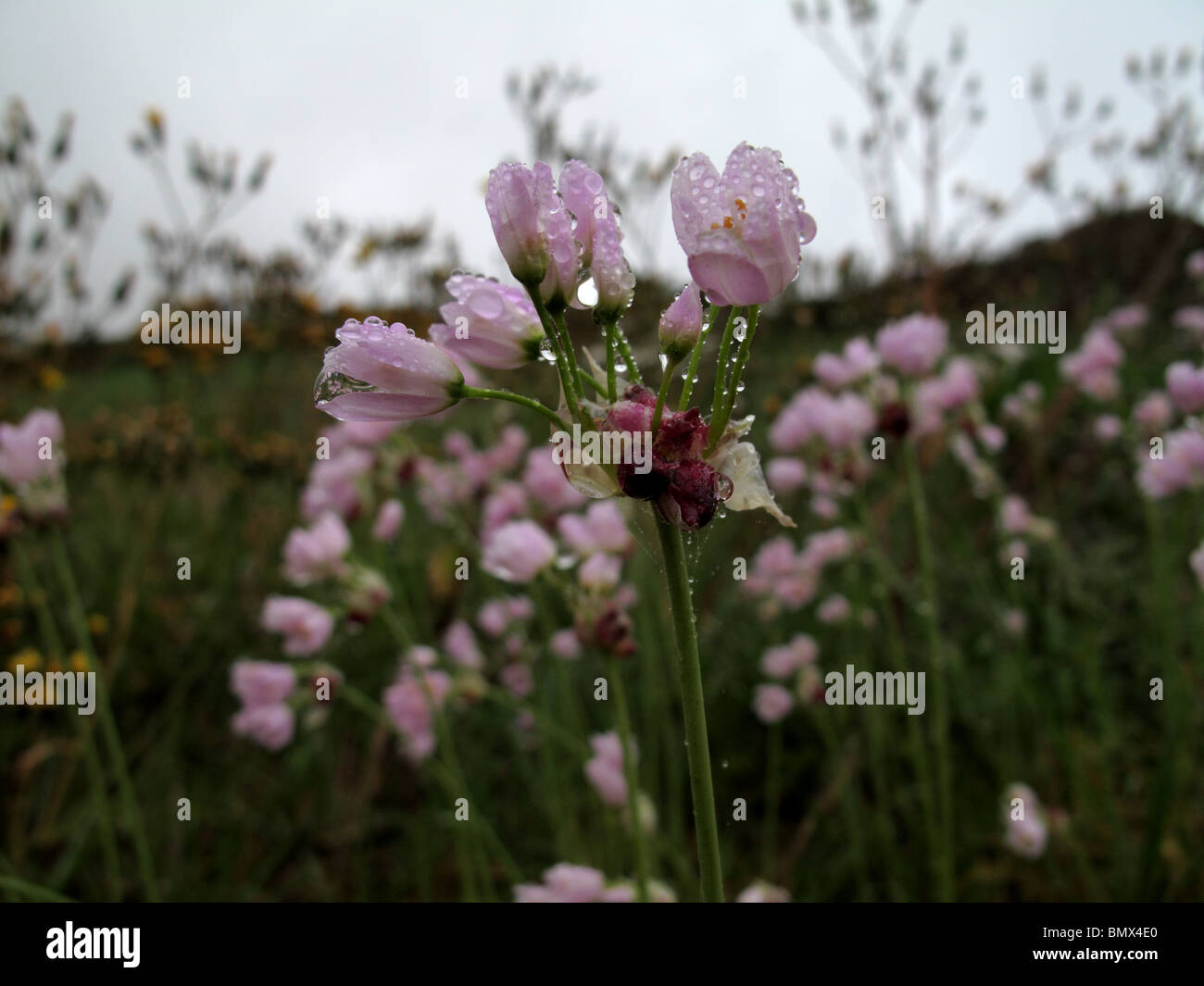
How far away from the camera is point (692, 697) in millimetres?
475

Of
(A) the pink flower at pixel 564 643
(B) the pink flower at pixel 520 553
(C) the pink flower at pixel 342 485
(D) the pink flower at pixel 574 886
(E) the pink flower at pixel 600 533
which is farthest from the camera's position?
(C) the pink flower at pixel 342 485

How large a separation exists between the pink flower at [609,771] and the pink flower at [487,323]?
0.80 metres

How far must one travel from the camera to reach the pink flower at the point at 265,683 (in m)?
1.42

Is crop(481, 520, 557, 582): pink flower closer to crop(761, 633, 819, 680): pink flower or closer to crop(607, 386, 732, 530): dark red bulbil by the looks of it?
crop(607, 386, 732, 530): dark red bulbil

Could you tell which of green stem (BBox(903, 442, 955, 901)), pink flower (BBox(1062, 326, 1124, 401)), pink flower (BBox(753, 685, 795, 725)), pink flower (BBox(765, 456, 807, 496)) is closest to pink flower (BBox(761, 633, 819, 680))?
pink flower (BBox(753, 685, 795, 725))

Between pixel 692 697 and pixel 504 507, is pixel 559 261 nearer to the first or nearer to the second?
pixel 692 697

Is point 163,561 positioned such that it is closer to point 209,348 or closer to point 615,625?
point 209,348

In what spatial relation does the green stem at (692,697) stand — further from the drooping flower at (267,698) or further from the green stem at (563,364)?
the drooping flower at (267,698)

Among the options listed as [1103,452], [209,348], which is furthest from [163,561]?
[1103,452]

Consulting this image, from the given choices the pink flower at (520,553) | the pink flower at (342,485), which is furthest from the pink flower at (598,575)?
the pink flower at (342,485)

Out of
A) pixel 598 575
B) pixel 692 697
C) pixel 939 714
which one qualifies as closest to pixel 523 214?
pixel 692 697

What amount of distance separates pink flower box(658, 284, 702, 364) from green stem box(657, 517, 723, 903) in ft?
0.37
